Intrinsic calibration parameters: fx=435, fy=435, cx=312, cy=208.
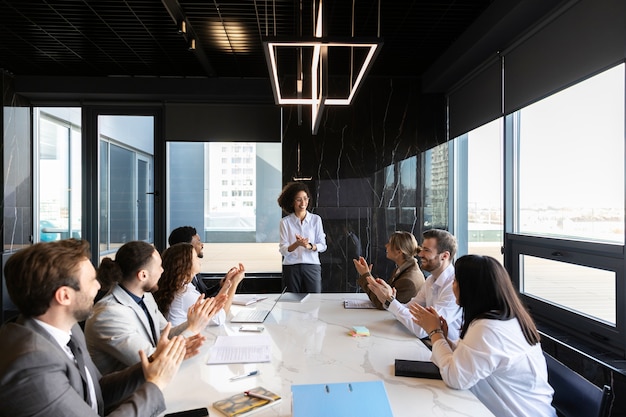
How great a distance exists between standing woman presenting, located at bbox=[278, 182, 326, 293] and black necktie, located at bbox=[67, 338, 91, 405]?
2.53 meters

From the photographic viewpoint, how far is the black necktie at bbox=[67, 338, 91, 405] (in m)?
1.23

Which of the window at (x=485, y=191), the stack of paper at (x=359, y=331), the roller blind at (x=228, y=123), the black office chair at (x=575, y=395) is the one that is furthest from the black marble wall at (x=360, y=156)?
the black office chair at (x=575, y=395)

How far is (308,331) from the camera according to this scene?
2275 mm

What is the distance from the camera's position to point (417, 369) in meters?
1.69

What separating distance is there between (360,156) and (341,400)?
402 cm

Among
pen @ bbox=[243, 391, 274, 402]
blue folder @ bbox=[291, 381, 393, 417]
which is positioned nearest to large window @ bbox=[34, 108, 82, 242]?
pen @ bbox=[243, 391, 274, 402]

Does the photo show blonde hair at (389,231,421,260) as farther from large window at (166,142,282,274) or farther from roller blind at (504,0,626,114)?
large window at (166,142,282,274)

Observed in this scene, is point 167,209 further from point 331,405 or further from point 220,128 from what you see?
point 331,405

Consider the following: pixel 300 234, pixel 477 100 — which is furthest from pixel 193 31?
pixel 477 100

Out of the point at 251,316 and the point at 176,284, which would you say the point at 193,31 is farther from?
the point at 251,316

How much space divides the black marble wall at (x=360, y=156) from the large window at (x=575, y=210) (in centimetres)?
183

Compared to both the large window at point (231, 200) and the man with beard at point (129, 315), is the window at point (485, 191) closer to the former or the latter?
the large window at point (231, 200)

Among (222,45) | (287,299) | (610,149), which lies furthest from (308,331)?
(222,45)

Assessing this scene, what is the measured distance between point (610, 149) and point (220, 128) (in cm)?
407
